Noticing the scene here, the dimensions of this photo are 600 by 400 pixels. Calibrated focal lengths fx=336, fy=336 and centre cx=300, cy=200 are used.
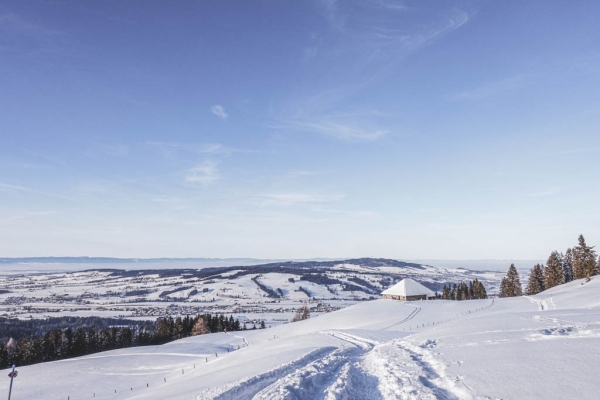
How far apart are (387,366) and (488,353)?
5.26 m

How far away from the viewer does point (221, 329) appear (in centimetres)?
9700

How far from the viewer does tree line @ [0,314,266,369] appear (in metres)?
72.8

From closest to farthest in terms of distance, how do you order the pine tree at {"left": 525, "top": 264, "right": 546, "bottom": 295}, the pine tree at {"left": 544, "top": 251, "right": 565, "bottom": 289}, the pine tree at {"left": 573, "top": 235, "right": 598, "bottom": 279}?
the pine tree at {"left": 573, "top": 235, "right": 598, "bottom": 279} < the pine tree at {"left": 544, "top": 251, "right": 565, "bottom": 289} < the pine tree at {"left": 525, "top": 264, "right": 546, "bottom": 295}

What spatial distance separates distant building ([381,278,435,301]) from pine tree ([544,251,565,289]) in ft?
90.3

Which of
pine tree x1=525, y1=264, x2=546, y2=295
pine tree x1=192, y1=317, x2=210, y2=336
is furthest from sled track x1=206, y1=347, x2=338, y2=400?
pine tree x1=525, y1=264, x2=546, y2=295

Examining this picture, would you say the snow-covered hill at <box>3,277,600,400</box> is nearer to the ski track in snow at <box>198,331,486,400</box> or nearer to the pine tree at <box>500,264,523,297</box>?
the ski track in snow at <box>198,331,486,400</box>

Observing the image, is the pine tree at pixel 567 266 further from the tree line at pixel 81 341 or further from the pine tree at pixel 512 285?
the tree line at pixel 81 341

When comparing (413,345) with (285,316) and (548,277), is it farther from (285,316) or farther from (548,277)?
(285,316)

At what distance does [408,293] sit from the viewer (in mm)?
82312

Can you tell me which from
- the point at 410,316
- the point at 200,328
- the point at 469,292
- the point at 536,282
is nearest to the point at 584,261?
the point at 536,282

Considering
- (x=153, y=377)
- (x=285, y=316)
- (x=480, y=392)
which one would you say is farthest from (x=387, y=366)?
(x=285, y=316)

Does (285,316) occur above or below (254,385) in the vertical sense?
below

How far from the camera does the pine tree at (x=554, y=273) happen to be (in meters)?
79.9

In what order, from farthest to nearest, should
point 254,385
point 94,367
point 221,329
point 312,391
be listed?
point 221,329, point 94,367, point 254,385, point 312,391
